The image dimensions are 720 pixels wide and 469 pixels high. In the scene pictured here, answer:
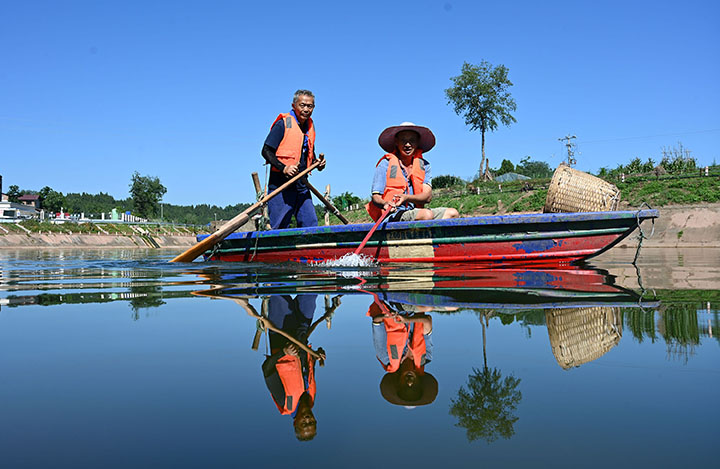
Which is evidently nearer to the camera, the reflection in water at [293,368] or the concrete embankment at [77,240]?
the reflection in water at [293,368]

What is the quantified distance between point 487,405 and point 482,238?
18.9 ft

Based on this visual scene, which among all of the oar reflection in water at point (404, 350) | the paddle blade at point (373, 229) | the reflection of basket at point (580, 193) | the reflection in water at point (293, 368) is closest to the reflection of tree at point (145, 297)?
the reflection in water at point (293, 368)

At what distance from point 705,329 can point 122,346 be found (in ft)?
8.16

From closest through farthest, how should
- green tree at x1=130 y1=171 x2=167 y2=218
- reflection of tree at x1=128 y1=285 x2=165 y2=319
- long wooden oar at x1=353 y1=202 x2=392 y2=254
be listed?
reflection of tree at x1=128 y1=285 x2=165 y2=319
long wooden oar at x1=353 y1=202 x2=392 y2=254
green tree at x1=130 y1=171 x2=167 y2=218

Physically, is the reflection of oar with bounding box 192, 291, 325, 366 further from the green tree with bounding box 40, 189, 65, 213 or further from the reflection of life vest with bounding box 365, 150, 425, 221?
the green tree with bounding box 40, 189, 65, 213

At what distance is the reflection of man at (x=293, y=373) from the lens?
1267mm

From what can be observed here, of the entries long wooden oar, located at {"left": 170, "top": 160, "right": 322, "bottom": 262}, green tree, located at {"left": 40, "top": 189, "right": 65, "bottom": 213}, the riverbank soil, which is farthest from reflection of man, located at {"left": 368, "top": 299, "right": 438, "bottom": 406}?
green tree, located at {"left": 40, "top": 189, "right": 65, "bottom": 213}

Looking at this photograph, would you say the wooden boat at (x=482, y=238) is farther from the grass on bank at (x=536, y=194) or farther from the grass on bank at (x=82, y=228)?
the grass on bank at (x=82, y=228)

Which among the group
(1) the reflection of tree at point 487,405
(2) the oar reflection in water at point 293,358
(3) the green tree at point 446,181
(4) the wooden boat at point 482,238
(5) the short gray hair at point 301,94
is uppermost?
(3) the green tree at point 446,181

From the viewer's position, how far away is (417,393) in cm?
144

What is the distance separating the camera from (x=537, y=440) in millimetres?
1094

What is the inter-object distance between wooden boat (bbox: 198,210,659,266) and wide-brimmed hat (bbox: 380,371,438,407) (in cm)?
536

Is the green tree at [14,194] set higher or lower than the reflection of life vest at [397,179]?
higher

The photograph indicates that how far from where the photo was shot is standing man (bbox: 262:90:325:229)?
794 cm
